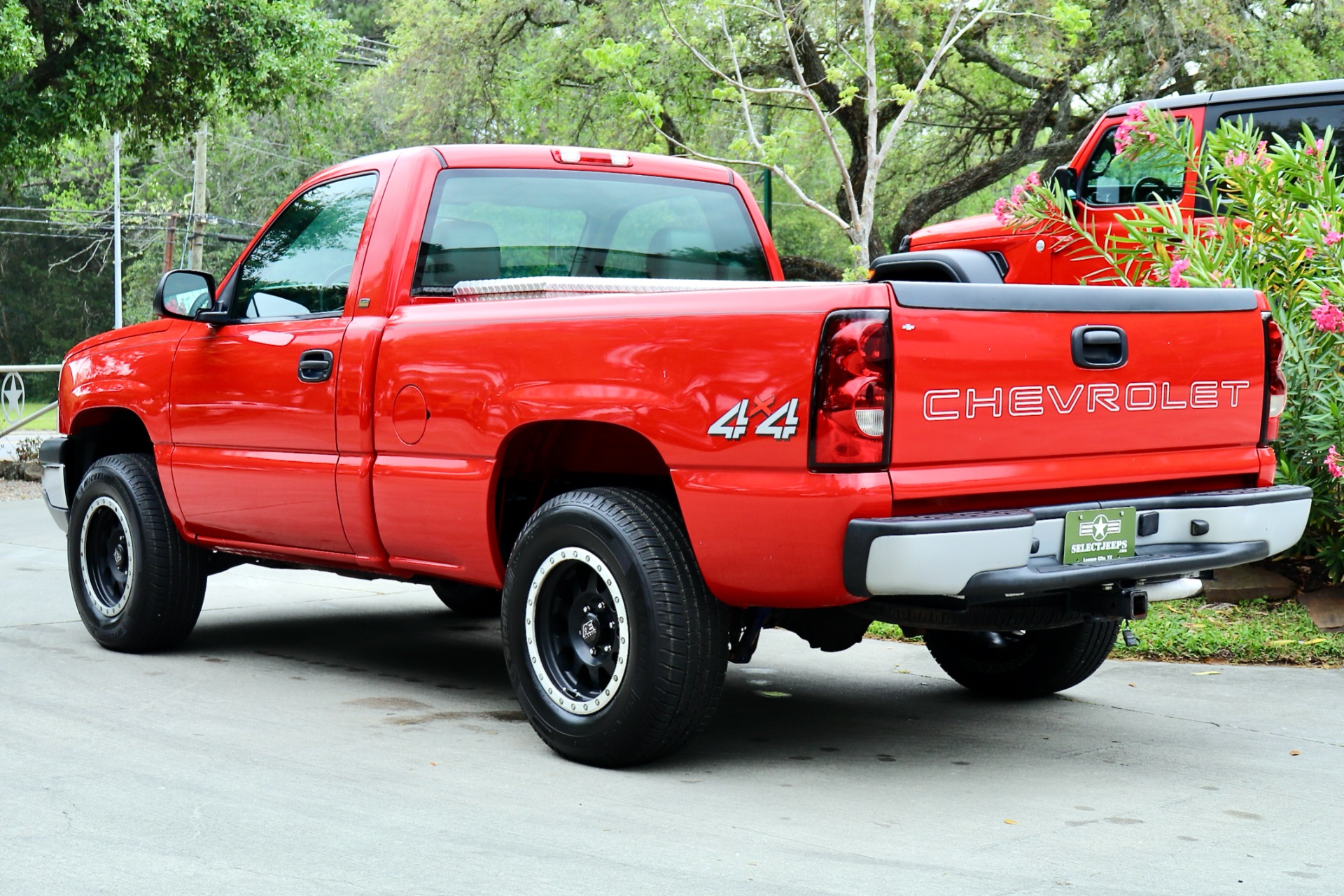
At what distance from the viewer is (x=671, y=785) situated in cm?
452

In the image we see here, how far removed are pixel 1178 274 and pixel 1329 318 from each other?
718 mm

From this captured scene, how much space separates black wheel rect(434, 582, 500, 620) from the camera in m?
7.98

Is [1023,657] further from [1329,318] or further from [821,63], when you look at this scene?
[821,63]

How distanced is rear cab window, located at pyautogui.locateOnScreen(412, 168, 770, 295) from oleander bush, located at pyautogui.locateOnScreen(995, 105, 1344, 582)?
6.93ft

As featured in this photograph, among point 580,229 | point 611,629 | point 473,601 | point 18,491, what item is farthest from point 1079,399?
point 18,491

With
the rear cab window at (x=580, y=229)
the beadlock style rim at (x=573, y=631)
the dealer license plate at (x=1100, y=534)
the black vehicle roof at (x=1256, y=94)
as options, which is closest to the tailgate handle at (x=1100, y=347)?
the dealer license plate at (x=1100, y=534)

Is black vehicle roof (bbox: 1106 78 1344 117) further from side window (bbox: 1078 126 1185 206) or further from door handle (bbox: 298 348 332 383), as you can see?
door handle (bbox: 298 348 332 383)

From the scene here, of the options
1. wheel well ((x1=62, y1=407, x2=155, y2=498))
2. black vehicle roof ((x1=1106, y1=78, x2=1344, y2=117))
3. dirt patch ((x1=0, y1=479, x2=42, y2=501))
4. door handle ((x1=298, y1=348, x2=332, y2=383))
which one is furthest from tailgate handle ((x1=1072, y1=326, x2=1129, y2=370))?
dirt patch ((x1=0, y1=479, x2=42, y2=501))

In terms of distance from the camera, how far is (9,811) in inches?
164

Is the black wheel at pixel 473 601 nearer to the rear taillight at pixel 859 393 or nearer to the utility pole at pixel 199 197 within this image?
the rear taillight at pixel 859 393

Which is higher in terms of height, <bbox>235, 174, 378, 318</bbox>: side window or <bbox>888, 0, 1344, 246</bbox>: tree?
<bbox>888, 0, 1344, 246</bbox>: tree

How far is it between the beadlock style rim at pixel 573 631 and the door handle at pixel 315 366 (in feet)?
4.43

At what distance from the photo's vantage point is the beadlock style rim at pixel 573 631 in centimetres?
469

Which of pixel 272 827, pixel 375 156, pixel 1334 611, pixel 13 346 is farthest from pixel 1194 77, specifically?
pixel 13 346
